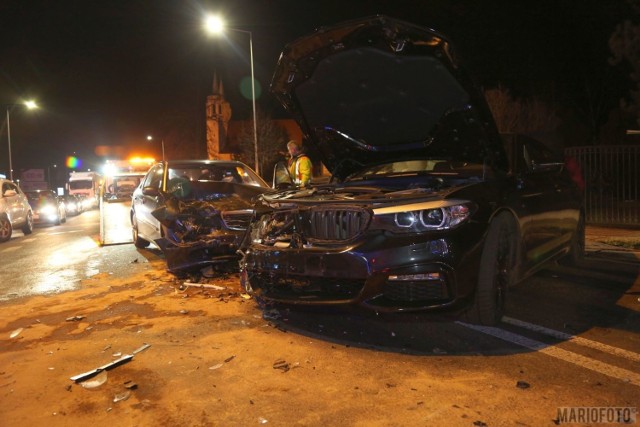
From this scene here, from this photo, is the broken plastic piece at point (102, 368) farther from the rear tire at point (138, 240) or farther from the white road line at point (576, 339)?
the rear tire at point (138, 240)

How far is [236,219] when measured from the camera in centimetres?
675

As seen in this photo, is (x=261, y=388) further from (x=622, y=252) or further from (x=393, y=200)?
(x=622, y=252)

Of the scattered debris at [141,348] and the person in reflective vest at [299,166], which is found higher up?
the person in reflective vest at [299,166]

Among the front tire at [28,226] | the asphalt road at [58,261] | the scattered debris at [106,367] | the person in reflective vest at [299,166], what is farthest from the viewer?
the front tire at [28,226]

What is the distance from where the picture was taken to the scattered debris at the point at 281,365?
11.7 feet

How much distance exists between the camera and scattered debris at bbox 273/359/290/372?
3.58 m

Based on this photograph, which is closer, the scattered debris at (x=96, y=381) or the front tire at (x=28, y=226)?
the scattered debris at (x=96, y=381)

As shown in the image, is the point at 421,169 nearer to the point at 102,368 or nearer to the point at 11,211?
the point at 102,368

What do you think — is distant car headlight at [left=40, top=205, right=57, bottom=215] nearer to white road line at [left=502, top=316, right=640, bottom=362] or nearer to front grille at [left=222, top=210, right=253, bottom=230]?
front grille at [left=222, top=210, right=253, bottom=230]

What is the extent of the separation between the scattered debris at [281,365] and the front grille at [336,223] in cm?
96

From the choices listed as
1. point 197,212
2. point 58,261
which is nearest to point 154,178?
point 58,261

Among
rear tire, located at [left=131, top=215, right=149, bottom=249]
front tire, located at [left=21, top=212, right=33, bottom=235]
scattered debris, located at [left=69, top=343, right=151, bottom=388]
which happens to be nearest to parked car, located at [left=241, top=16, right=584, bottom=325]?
scattered debris, located at [left=69, top=343, right=151, bottom=388]

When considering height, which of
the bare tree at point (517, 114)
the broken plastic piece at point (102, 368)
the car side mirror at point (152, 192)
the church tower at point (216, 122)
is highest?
the church tower at point (216, 122)

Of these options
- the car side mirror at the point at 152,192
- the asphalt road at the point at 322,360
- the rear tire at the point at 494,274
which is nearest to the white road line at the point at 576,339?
the asphalt road at the point at 322,360
